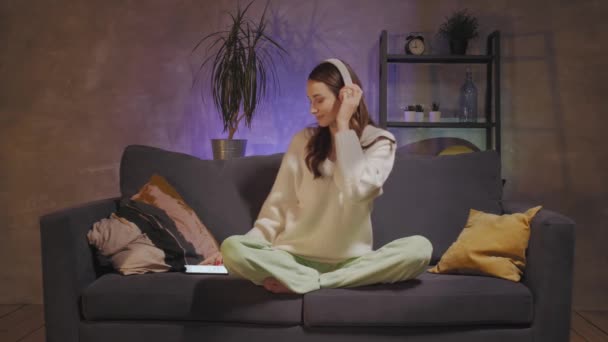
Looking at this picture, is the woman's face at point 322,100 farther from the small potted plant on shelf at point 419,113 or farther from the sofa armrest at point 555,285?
the small potted plant on shelf at point 419,113

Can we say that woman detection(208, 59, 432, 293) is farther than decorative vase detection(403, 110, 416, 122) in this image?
No

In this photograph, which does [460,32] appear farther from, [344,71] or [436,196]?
[344,71]

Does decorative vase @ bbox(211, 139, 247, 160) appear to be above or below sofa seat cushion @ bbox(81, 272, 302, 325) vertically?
above

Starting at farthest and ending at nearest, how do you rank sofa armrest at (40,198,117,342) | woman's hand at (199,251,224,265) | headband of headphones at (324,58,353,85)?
woman's hand at (199,251,224,265) → headband of headphones at (324,58,353,85) → sofa armrest at (40,198,117,342)

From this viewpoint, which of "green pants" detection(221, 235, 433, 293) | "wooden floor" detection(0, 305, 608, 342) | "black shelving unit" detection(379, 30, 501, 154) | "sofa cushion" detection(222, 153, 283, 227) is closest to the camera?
"green pants" detection(221, 235, 433, 293)

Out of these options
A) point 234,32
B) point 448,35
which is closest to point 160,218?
point 234,32

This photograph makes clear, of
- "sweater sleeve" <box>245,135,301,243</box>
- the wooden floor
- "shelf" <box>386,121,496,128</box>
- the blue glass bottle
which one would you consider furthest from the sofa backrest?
the wooden floor

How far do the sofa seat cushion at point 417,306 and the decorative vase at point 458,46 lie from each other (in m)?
1.73

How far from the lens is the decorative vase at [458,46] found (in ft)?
10.3

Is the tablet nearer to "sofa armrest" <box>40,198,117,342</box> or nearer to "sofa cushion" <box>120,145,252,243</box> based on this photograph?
"sofa cushion" <box>120,145,252,243</box>

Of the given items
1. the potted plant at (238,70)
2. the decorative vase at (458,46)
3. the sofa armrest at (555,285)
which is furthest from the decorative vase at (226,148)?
the sofa armrest at (555,285)

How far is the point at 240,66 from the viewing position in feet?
10.0

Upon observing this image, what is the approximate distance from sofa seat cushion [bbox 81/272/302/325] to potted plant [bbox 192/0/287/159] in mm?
1174

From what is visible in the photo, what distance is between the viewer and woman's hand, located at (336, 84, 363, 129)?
77.0 inches
